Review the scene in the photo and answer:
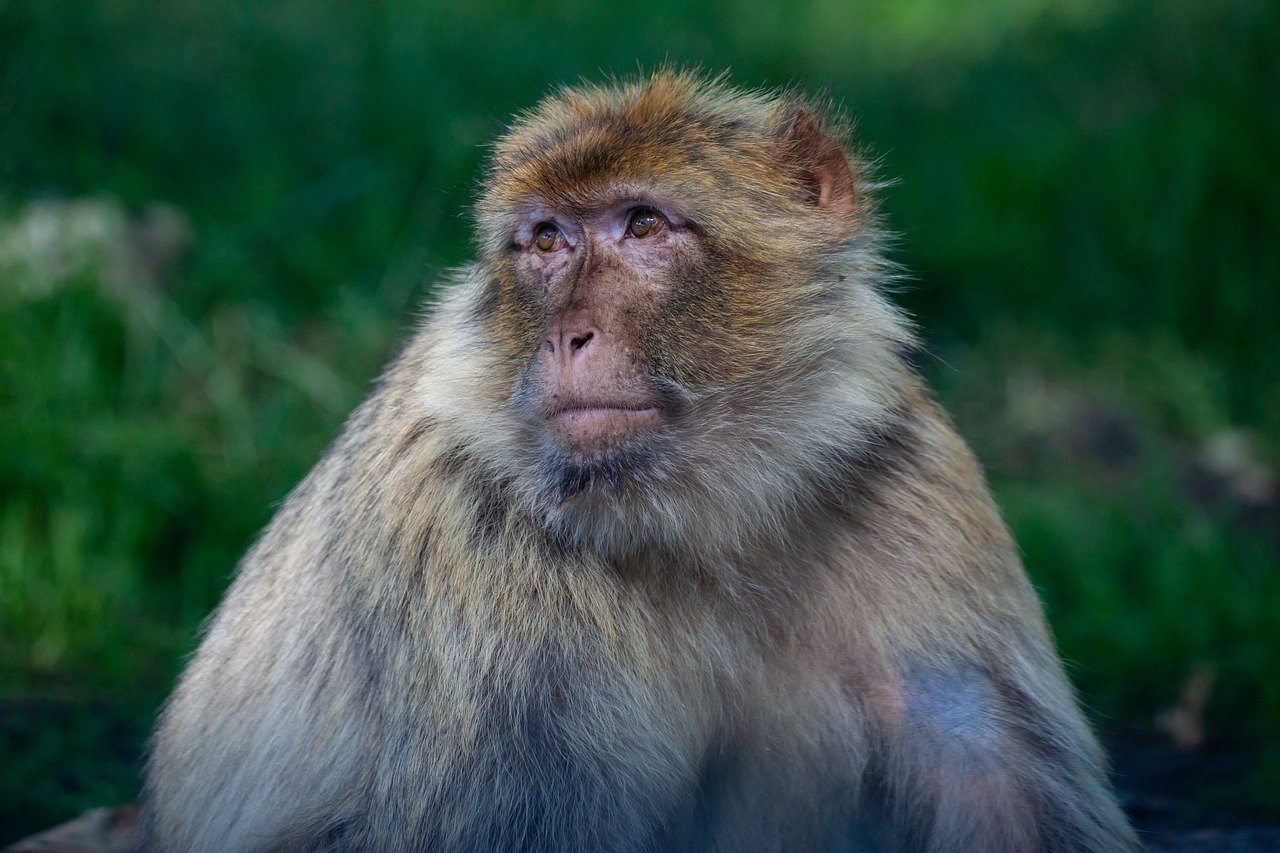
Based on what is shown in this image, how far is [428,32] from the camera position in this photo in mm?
8219

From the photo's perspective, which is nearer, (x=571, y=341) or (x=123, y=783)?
(x=571, y=341)

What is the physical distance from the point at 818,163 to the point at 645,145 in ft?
1.32

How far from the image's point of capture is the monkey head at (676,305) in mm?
2996

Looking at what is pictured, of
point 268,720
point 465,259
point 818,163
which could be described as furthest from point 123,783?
point 465,259

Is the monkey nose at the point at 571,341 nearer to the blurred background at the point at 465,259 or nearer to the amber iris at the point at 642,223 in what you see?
the amber iris at the point at 642,223

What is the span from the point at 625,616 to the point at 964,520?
752 millimetres

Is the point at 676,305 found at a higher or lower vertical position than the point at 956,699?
higher

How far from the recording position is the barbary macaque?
2.98 m

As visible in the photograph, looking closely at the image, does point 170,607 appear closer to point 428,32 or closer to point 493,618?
point 493,618

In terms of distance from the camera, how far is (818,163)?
3.39 metres

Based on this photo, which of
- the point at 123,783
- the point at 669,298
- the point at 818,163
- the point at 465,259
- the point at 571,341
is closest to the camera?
the point at 571,341

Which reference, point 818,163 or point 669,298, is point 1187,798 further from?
point 669,298

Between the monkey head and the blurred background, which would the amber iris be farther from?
the blurred background

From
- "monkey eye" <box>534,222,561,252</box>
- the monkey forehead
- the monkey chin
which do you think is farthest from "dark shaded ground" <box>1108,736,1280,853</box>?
"monkey eye" <box>534,222,561,252</box>
